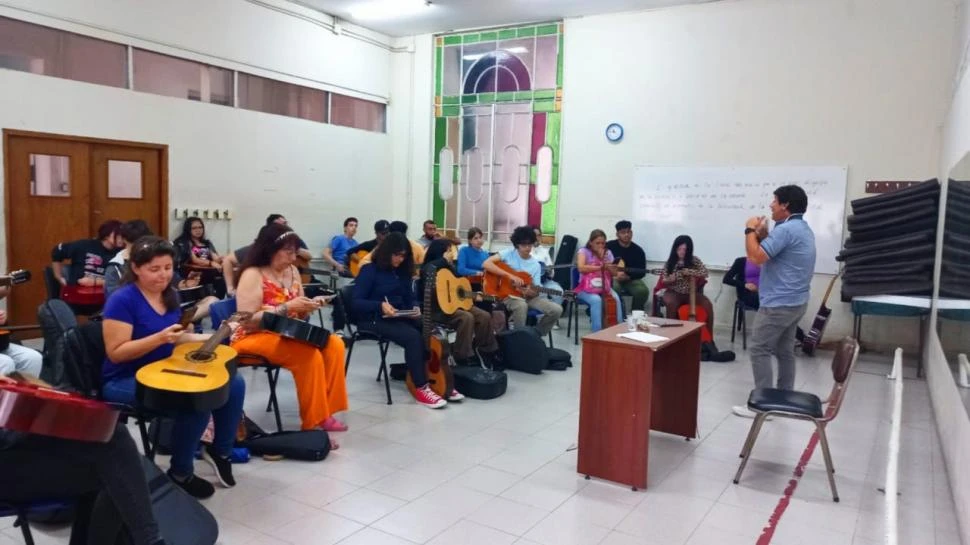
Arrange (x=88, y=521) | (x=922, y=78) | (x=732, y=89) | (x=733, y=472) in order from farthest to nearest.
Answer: (x=732, y=89) < (x=922, y=78) < (x=733, y=472) < (x=88, y=521)

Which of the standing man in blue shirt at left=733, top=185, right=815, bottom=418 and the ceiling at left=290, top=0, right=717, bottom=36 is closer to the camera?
the standing man in blue shirt at left=733, top=185, right=815, bottom=418

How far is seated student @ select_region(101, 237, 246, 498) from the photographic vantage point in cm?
268

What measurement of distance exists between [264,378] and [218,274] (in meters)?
1.80

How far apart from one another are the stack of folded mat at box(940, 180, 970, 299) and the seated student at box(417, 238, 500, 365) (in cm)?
287

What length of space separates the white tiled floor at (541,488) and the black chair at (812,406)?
0.61 feet

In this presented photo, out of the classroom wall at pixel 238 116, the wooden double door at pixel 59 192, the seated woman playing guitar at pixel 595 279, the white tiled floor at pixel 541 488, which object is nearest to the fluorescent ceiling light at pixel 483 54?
the classroom wall at pixel 238 116

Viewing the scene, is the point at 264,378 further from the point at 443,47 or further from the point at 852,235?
the point at 443,47

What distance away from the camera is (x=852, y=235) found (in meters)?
5.79

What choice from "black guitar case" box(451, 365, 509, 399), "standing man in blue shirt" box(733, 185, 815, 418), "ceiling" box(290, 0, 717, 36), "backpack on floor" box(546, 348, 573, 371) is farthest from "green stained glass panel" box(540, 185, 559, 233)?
"standing man in blue shirt" box(733, 185, 815, 418)

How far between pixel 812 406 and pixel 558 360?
2.52 meters

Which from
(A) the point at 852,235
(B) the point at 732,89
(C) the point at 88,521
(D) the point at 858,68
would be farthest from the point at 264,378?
(D) the point at 858,68

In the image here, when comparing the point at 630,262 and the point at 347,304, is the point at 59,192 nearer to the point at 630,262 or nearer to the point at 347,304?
the point at 347,304

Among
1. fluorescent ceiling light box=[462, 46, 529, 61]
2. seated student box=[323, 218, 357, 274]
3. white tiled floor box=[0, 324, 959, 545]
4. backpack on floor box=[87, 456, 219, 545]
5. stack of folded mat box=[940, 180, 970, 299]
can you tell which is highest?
fluorescent ceiling light box=[462, 46, 529, 61]

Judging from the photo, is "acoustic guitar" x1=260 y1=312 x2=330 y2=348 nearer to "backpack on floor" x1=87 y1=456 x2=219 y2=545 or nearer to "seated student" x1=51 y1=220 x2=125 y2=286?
"backpack on floor" x1=87 y1=456 x2=219 y2=545
